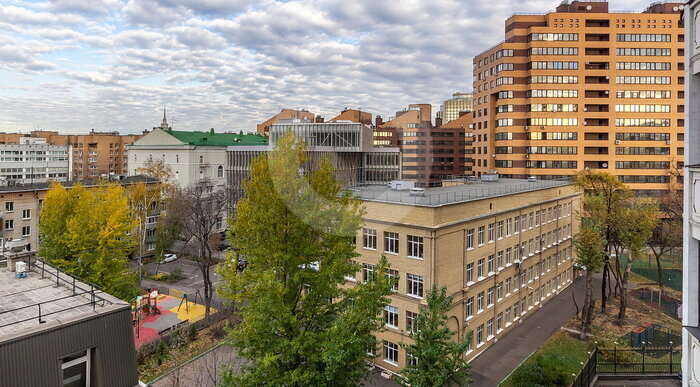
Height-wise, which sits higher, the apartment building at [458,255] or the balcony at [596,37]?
the balcony at [596,37]

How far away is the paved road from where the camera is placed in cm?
2212

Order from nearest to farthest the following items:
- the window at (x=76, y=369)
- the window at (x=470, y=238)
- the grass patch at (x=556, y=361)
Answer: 1. the window at (x=76, y=369)
2. the grass patch at (x=556, y=361)
3. the window at (x=470, y=238)

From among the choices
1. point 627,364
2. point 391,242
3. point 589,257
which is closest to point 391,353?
point 391,242

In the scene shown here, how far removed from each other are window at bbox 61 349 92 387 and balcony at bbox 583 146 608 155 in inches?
2704

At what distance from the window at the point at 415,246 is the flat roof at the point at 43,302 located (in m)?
13.7

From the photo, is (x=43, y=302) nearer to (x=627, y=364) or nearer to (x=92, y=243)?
(x=92, y=243)

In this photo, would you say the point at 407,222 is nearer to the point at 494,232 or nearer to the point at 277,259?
the point at 494,232

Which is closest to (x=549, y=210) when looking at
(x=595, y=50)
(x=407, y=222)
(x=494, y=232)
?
(x=494, y=232)

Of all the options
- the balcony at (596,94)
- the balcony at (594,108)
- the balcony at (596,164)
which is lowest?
the balcony at (596,164)

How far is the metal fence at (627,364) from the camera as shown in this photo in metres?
18.7

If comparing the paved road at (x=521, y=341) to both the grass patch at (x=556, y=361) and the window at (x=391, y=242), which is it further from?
the window at (x=391, y=242)

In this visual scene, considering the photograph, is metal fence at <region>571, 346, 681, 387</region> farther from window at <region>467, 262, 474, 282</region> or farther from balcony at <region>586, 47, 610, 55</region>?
balcony at <region>586, 47, 610, 55</region>

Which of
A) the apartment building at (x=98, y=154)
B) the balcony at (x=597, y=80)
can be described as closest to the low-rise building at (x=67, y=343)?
the balcony at (x=597, y=80)

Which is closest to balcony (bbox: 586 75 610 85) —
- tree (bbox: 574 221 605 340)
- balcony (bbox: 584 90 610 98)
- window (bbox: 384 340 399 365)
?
balcony (bbox: 584 90 610 98)
